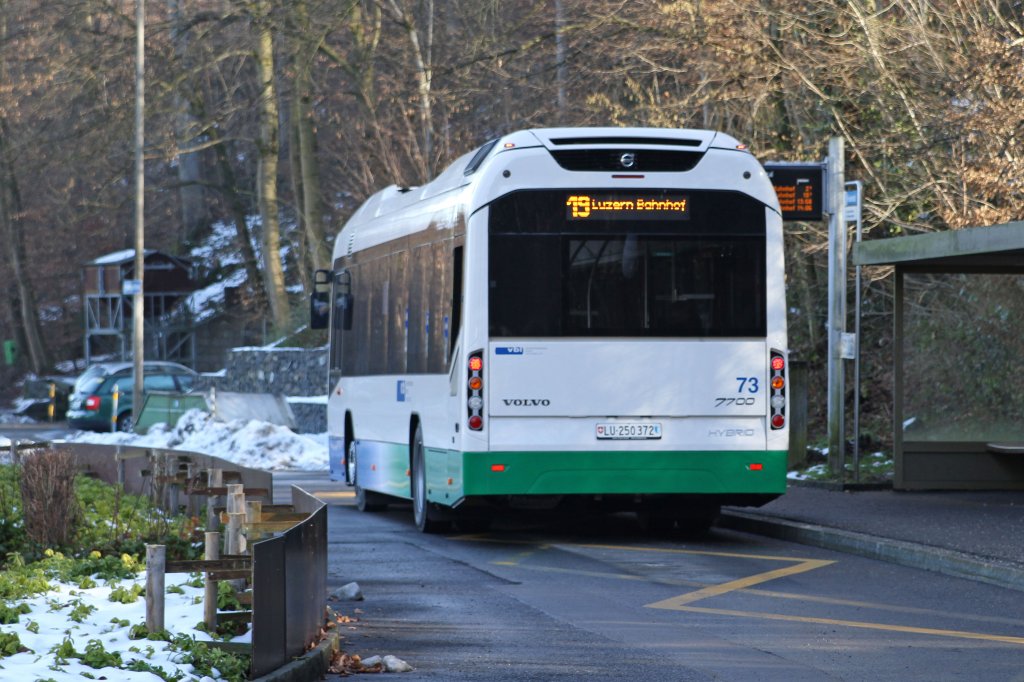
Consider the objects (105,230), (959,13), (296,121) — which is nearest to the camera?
(959,13)

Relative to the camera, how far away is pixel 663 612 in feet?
35.7

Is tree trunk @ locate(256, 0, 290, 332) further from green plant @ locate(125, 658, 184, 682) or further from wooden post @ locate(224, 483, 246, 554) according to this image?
green plant @ locate(125, 658, 184, 682)

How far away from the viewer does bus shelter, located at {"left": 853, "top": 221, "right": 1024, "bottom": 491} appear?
1914 centimetres

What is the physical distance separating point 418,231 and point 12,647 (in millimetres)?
9251

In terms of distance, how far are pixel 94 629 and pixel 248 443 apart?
22.2m

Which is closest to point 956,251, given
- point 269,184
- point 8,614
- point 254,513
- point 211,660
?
point 254,513

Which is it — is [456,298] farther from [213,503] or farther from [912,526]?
[912,526]

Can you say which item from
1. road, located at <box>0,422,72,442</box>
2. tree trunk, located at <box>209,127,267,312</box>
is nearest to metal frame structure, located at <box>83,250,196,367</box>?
tree trunk, located at <box>209,127,267,312</box>

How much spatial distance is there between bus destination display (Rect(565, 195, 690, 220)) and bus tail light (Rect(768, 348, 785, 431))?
145 cm

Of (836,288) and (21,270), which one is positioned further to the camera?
(21,270)

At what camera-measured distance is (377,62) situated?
144ft

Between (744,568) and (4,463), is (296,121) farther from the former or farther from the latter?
(744,568)

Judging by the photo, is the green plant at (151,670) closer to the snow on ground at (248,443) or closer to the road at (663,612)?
the road at (663,612)

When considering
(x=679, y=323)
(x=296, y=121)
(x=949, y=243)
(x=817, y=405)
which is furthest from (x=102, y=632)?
(x=296, y=121)
